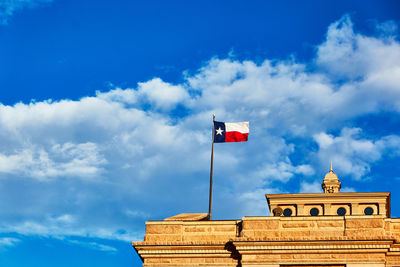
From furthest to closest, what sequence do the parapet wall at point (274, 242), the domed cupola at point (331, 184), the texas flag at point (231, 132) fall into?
the domed cupola at point (331, 184) < the texas flag at point (231, 132) < the parapet wall at point (274, 242)

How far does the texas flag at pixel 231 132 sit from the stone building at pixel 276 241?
27.3ft

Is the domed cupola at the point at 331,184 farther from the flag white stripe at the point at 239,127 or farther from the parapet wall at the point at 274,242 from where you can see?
the parapet wall at the point at 274,242

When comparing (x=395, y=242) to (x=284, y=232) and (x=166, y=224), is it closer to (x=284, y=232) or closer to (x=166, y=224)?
(x=284, y=232)

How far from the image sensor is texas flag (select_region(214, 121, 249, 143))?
36406 mm

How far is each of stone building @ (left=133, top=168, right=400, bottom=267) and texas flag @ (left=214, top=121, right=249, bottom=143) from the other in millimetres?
8332

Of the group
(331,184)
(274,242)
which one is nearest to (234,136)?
(274,242)

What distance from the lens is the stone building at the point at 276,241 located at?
25.6 meters

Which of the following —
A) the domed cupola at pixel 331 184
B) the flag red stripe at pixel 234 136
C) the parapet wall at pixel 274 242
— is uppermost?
the domed cupola at pixel 331 184

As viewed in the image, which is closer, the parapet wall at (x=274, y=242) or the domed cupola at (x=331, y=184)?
the parapet wall at (x=274, y=242)

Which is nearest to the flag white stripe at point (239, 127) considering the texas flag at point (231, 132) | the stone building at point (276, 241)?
the texas flag at point (231, 132)

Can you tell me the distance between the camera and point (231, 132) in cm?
3653

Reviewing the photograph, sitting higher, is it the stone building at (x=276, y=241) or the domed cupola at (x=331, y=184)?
the domed cupola at (x=331, y=184)

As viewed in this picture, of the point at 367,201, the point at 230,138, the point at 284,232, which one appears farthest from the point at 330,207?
the point at 284,232

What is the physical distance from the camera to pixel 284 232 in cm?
2686
